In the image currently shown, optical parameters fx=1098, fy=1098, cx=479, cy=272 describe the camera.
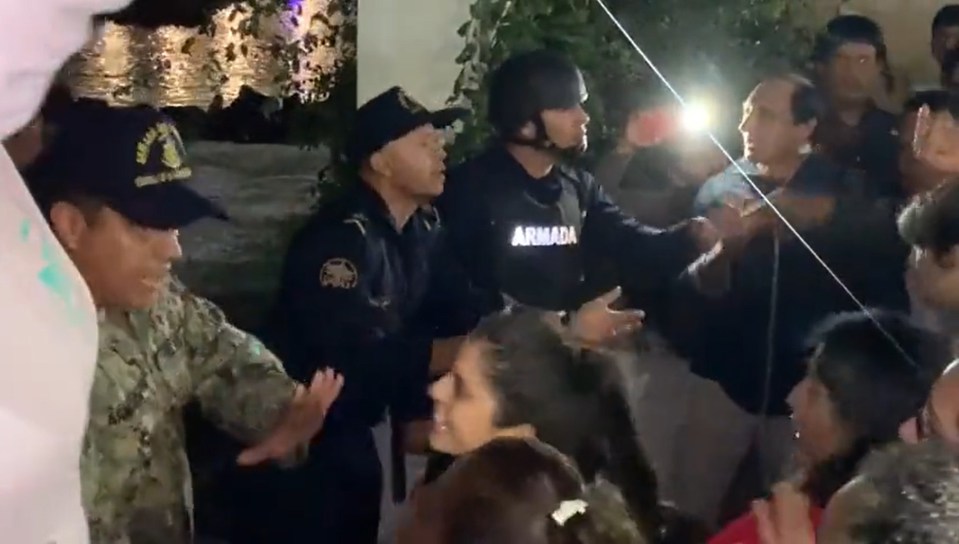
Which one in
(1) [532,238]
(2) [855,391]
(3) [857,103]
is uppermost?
(3) [857,103]

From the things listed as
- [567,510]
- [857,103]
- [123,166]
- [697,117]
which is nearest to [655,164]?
[697,117]

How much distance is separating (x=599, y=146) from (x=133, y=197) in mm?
338

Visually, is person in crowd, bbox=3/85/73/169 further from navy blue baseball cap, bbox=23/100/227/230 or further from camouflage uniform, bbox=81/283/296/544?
camouflage uniform, bbox=81/283/296/544

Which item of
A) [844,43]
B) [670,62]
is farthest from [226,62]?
[844,43]

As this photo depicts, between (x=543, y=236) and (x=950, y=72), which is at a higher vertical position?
(x=950, y=72)

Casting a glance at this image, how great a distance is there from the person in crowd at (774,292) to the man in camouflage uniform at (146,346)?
275mm

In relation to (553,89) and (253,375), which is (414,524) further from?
(553,89)

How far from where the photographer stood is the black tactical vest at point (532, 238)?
2.65ft

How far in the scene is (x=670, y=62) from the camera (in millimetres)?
797

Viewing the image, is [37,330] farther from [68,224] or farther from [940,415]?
[940,415]

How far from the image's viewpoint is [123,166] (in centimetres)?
78

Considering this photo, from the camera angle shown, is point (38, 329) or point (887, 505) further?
point (887, 505)

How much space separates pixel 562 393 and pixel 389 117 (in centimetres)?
24

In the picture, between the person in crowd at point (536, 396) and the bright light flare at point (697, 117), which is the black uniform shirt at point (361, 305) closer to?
the person in crowd at point (536, 396)
